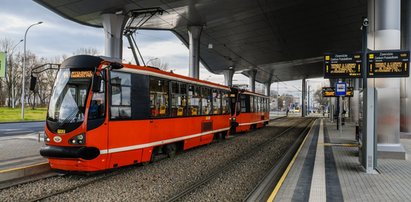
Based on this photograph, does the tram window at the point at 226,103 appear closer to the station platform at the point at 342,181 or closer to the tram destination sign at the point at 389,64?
the station platform at the point at 342,181

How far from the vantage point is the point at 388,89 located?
1161cm

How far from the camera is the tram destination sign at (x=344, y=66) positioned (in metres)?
10.5

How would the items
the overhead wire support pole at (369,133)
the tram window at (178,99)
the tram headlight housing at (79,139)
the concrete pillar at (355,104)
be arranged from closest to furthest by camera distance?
the tram headlight housing at (79,139), the overhead wire support pole at (369,133), the tram window at (178,99), the concrete pillar at (355,104)

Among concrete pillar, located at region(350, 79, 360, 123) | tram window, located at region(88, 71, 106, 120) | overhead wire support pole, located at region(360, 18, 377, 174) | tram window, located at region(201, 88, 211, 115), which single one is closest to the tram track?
tram window, located at region(201, 88, 211, 115)

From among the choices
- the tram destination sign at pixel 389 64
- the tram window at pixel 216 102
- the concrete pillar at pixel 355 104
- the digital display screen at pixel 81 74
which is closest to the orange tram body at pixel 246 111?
the tram window at pixel 216 102

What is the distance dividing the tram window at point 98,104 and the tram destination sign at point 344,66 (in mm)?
6545

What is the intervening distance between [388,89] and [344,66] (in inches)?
84.9

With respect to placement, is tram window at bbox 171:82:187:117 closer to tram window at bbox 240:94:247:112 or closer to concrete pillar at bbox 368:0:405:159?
concrete pillar at bbox 368:0:405:159

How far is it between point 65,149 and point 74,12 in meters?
14.9

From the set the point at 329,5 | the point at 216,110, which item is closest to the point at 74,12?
the point at 216,110

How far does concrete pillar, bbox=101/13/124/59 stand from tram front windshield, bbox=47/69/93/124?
1232 centimetres

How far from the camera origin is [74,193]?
7461 millimetres

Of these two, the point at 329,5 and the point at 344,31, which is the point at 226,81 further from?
the point at 329,5

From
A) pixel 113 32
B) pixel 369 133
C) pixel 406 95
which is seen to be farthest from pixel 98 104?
pixel 406 95
